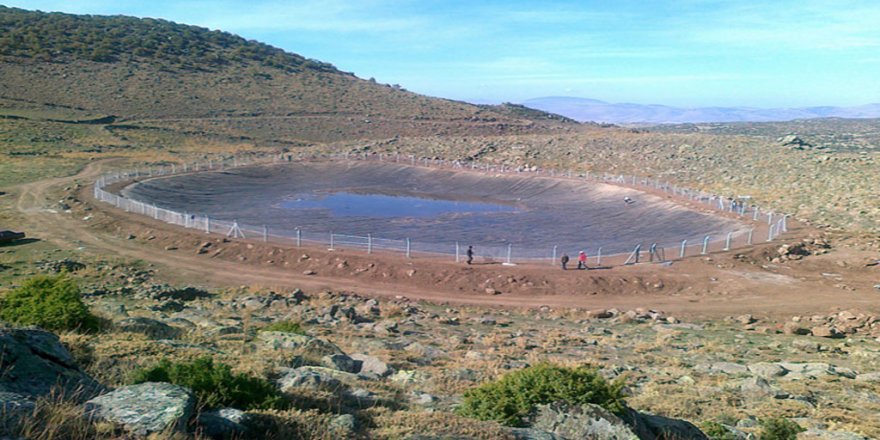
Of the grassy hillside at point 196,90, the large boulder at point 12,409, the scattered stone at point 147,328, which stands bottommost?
the scattered stone at point 147,328

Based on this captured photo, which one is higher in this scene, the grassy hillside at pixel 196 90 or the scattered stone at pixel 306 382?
the grassy hillside at pixel 196 90

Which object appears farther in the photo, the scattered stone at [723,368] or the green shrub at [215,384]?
the scattered stone at [723,368]

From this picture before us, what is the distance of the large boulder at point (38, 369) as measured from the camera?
5930mm

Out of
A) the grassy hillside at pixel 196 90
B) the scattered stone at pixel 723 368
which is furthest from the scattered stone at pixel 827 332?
the grassy hillside at pixel 196 90

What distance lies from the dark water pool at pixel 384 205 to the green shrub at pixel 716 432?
114ft

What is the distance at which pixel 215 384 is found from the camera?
23.4ft

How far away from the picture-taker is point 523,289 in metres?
24.7

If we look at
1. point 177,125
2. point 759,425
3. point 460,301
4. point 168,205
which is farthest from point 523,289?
point 177,125

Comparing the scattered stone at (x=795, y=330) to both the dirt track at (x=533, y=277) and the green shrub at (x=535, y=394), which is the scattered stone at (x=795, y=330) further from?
the green shrub at (x=535, y=394)

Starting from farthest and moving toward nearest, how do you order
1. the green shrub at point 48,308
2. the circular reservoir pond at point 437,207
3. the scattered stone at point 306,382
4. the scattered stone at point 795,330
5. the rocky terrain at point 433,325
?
the circular reservoir pond at point 437,207 < the scattered stone at point 795,330 < the green shrub at point 48,308 < the scattered stone at point 306,382 < the rocky terrain at point 433,325

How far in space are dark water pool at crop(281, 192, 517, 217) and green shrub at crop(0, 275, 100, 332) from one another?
95.5ft

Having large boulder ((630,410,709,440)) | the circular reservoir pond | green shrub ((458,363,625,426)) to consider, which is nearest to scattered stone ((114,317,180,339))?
green shrub ((458,363,625,426))

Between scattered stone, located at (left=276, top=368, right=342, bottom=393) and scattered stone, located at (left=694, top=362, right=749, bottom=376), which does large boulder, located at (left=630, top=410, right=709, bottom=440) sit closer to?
scattered stone, located at (left=276, top=368, right=342, bottom=393)

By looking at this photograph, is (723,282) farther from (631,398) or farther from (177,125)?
(177,125)
